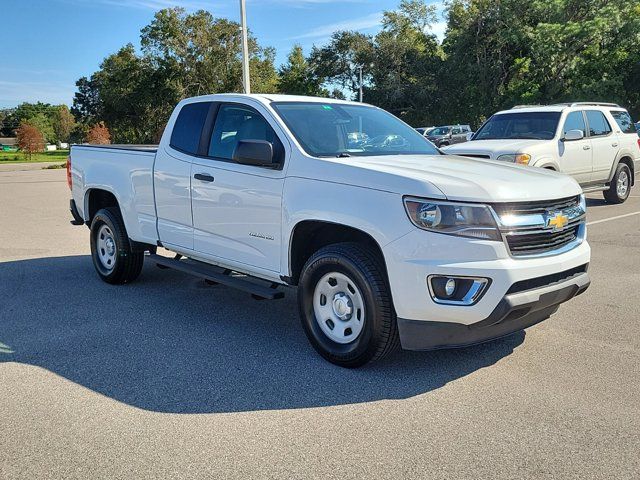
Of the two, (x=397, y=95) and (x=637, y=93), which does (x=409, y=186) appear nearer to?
(x=637, y=93)

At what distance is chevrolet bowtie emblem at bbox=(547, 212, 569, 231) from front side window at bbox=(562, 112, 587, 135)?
7.65 metres

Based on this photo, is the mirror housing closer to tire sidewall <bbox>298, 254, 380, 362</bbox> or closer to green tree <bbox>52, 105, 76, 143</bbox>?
tire sidewall <bbox>298, 254, 380, 362</bbox>

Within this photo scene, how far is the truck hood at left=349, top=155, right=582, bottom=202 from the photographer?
147 inches

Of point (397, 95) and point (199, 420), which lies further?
point (397, 95)

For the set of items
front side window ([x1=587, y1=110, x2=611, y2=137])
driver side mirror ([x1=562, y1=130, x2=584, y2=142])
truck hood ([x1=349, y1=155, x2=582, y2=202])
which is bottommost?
truck hood ([x1=349, y1=155, x2=582, y2=202])

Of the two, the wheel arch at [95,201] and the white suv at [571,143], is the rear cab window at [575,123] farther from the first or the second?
the wheel arch at [95,201]

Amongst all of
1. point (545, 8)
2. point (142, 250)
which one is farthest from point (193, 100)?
point (545, 8)

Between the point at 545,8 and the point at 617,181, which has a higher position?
the point at 545,8

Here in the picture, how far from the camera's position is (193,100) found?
5891 mm

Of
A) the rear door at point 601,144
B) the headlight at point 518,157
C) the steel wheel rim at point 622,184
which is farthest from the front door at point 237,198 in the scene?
the steel wheel rim at point 622,184

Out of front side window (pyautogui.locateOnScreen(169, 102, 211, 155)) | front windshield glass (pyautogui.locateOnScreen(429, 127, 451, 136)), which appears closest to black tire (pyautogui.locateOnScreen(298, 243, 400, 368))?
front side window (pyautogui.locateOnScreen(169, 102, 211, 155))

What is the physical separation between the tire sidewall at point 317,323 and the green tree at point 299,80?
200 feet

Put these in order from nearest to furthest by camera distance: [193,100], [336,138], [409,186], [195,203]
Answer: [409,186], [336,138], [195,203], [193,100]

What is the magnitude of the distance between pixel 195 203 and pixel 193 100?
119 centimetres
